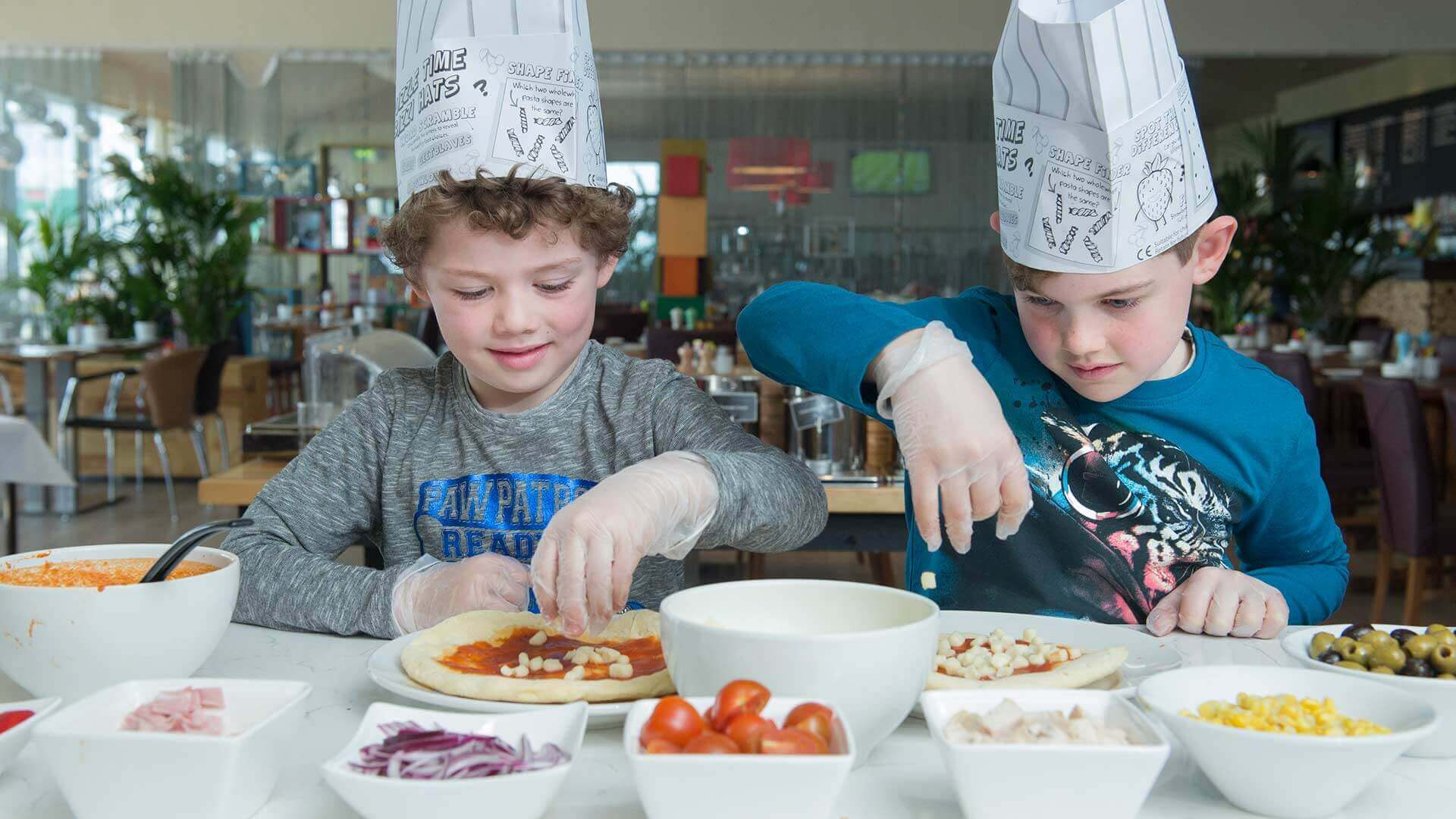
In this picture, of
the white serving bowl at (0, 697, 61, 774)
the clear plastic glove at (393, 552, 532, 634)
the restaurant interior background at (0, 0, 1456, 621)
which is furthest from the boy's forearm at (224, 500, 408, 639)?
the restaurant interior background at (0, 0, 1456, 621)

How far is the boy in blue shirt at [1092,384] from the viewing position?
37.9 inches

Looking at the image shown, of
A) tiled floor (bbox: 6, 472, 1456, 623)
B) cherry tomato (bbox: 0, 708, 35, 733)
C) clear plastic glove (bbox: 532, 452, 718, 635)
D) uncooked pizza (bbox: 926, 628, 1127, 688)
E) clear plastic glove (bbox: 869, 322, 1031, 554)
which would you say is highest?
clear plastic glove (bbox: 869, 322, 1031, 554)

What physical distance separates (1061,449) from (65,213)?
8.92m

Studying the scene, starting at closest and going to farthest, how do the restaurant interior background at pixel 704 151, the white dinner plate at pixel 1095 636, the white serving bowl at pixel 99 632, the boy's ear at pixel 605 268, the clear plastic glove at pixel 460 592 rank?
the white serving bowl at pixel 99 632 < the white dinner plate at pixel 1095 636 < the clear plastic glove at pixel 460 592 < the boy's ear at pixel 605 268 < the restaurant interior background at pixel 704 151

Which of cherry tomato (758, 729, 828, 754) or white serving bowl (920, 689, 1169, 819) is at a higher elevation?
cherry tomato (758, 729, 828, 754)

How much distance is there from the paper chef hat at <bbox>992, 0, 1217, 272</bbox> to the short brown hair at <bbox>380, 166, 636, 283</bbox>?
0.42 m

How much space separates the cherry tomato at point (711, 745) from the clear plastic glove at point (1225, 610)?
0.61 metres

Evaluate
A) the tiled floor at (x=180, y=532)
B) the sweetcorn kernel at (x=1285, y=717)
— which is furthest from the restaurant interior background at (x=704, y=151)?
the sweetcorn kernel at (x=1285, y=717)

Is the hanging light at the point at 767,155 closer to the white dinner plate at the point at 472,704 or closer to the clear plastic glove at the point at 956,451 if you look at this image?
the clear plastic glove at the point at 956,451

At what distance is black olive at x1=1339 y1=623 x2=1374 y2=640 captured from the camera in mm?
874

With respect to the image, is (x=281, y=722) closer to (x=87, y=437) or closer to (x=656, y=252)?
(x=87, y=437)

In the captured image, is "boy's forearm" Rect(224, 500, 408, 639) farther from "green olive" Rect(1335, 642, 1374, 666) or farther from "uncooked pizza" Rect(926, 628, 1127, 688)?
"green olive" Rect(1335, 642, 1374, 666)

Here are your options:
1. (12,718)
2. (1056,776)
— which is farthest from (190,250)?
(1056,776)

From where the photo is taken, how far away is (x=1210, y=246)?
124cm
